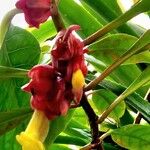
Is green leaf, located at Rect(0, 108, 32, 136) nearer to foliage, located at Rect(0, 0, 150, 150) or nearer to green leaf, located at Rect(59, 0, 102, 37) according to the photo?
foliage, located at Rect(0, 0, 150, 150)

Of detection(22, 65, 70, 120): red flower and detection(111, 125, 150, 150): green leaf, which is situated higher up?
detection(22, 65, 70, 120): red flower

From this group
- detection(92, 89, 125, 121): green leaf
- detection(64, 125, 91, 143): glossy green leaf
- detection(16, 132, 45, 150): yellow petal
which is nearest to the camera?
detection(16, 132, 45, 150): yellow petal

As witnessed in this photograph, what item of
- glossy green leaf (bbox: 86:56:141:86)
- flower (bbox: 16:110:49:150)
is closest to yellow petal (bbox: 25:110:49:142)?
flower (bbox: 16:110:49:150)

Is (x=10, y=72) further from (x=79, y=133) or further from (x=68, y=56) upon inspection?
(x=79, y=133)

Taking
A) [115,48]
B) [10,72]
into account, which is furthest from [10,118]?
[115,48]

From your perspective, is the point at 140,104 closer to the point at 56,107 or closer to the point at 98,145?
the point at 98,145
